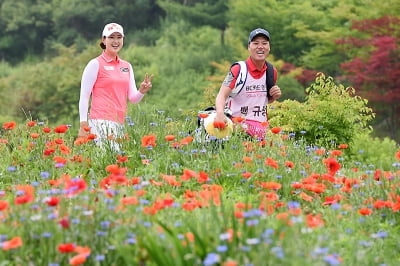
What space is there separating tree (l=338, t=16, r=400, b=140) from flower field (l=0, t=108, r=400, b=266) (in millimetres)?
14818

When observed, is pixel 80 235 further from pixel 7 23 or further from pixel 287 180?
pixel 7 23

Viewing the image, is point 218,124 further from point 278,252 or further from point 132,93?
point 278,252

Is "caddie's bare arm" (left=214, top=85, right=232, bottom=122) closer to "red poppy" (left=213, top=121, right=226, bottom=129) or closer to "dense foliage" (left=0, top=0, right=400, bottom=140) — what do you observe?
"red poppy" (left=213, top=121, right=226, bottom=129)

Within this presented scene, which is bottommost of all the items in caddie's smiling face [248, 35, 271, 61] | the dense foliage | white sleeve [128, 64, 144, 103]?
the dense foliage

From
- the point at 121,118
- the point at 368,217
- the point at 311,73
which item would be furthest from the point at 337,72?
the point at 368,217

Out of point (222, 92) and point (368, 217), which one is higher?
point (222, 92)

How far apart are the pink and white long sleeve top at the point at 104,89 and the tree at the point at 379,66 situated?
553 inches

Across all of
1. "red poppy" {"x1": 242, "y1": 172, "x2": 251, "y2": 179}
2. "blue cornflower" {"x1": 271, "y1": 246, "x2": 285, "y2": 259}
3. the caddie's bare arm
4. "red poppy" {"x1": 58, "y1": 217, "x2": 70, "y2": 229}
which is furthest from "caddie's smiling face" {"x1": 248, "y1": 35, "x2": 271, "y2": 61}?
"blue cornflower" {"x1": 271, "y1": 246, "x2": 285, "y2": 259}

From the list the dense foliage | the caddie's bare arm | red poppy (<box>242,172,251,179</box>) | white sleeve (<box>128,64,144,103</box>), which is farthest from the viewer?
the dense foliage

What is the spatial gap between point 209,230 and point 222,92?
282 cm

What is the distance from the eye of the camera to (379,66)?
1994 cm

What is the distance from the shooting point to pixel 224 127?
5.60 meters

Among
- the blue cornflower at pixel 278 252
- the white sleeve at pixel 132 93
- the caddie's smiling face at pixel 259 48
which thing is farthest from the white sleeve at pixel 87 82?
the blue cornflower at pixel 278 252

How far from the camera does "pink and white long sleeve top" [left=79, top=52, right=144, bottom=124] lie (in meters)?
6.25
